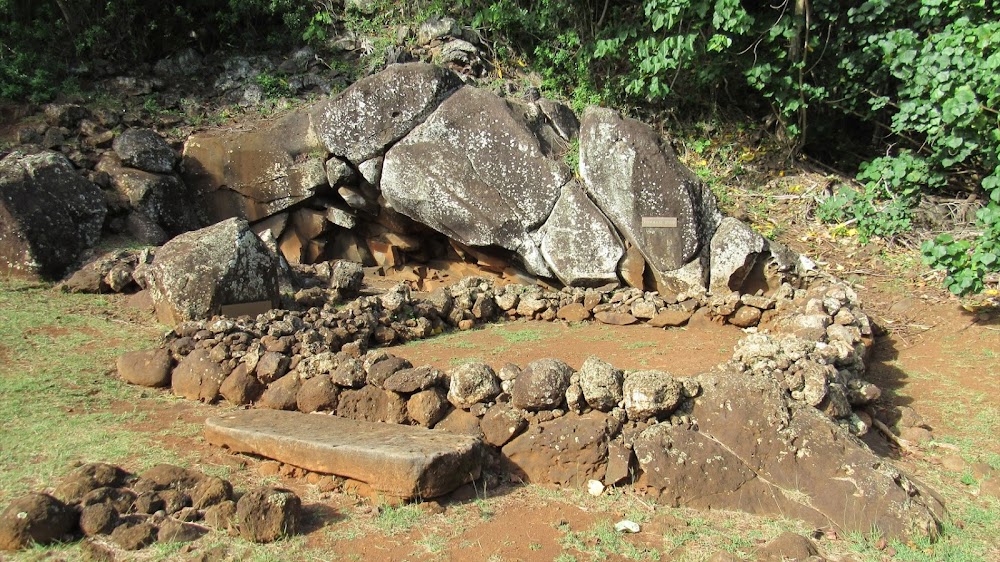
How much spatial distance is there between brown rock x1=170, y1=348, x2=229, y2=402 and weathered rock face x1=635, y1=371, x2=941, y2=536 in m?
3.18

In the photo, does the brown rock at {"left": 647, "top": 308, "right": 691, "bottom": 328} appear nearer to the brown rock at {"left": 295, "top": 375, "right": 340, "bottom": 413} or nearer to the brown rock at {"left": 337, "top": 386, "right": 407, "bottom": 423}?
the brown rock at {"left": 337, "top": 386, "right": 407, "bottom": 423}

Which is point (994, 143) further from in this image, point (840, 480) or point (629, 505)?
point (629, 505)

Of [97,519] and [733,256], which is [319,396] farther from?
[733,256]

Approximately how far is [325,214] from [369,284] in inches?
52.8

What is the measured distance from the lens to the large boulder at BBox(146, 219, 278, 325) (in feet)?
23.8

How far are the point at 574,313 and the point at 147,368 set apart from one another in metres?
4.52

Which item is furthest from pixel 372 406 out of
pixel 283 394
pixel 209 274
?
pixel 209 274

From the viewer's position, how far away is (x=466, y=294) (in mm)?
8789

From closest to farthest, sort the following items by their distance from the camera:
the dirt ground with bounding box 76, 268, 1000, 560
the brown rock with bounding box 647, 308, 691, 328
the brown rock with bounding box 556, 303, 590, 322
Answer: the dirt ground with bounding box 76, 268, 1000, 560 < the brown rock with bounding box 647, 308, 691, 328 < the brown rock with bounding box 556, 303, 590, 322

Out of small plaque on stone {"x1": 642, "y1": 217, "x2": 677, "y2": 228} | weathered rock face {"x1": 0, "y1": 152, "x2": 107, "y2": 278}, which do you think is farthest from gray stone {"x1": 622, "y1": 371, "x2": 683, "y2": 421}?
weathered rock face {"x1": 0, "y1": 152, "x2": 107, "y2": 278}

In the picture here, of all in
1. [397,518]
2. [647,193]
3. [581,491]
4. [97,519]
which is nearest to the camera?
[97,519]

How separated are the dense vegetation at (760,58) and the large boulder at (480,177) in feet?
6.76

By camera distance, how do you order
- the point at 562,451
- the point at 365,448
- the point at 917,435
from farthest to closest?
the point at 917,435
the point at 562,451
the point at 365,448

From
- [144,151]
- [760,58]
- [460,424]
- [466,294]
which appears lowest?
[460,424]
